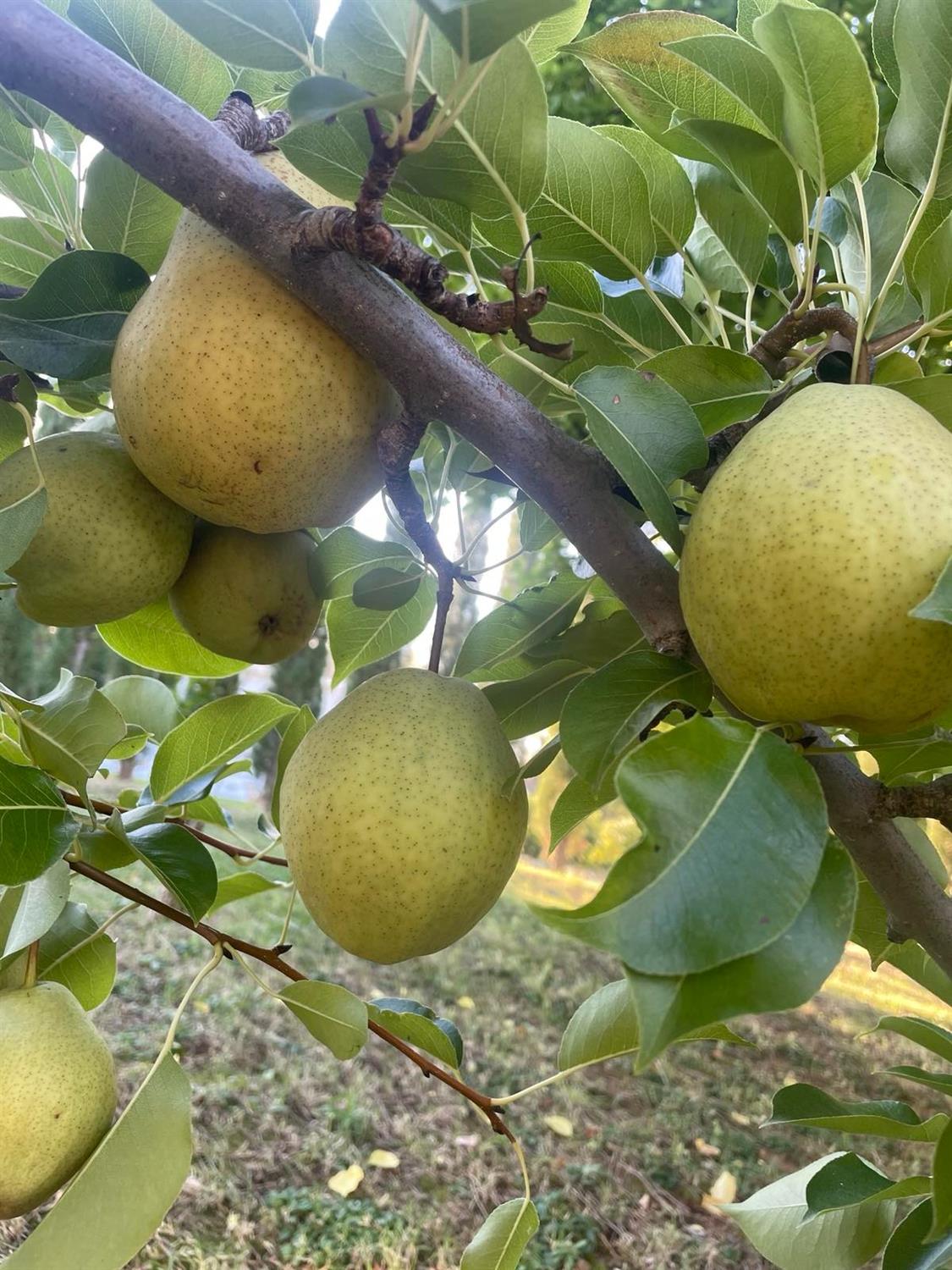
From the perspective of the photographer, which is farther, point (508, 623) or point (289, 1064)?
point (289, 1064)

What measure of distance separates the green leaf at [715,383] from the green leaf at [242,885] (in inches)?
30.1

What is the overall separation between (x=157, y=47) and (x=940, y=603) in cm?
80

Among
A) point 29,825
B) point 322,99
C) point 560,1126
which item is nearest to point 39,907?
point 29,825

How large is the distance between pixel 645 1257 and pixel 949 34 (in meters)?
2.53

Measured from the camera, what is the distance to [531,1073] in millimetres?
3092

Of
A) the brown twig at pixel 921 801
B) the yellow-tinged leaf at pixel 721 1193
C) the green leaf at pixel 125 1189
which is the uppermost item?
the brown twig at pixel 921 801

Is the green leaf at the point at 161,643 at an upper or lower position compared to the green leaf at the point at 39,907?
upper

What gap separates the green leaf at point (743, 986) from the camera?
0.42 meters

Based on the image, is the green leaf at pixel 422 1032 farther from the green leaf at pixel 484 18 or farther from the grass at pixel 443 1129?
the grass at pixel 443 1129

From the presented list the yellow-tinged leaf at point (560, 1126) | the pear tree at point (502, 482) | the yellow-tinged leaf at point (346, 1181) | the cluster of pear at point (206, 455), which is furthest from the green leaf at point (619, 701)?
the yellow-tinged leaf at point (560, 1126)

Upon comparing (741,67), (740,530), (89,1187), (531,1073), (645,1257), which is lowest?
(531,1073)

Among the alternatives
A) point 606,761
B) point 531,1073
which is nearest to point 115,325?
point 606,761

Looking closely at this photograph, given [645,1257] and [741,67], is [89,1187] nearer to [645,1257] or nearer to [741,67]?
[741,67]

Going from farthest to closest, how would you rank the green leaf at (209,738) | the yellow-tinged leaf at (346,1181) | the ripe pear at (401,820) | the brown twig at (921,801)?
→ the yellow-tinged leaf at (346,1181), the green leaf at (209,738), the ripe pear at (401,820), the brown twig at (921,801)
